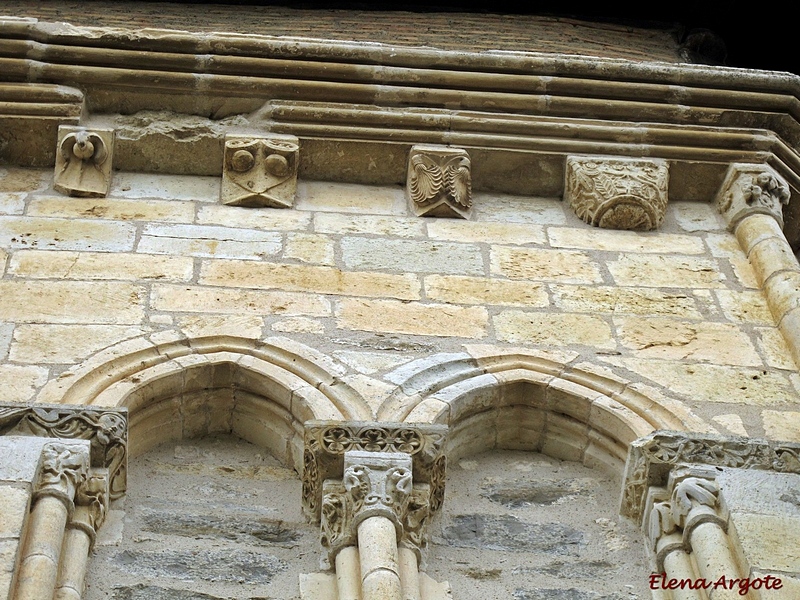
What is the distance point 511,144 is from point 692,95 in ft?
3.12

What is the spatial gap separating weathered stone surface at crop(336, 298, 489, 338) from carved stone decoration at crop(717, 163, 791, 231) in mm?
1536

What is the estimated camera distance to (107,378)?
18.4 feet

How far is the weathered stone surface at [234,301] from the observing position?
6133 millimetres

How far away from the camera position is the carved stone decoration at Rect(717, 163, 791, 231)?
7.12 meters

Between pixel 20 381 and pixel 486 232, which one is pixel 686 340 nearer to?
pixel 486 232

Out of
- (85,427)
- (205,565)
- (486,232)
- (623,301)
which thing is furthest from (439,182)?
(205,565)

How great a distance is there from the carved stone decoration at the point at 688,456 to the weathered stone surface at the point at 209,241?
1.93 metres

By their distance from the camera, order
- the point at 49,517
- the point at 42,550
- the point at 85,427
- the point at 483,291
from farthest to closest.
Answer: the point at 483,291
the point at 85,427
the point at 49,517
the point at 42,550

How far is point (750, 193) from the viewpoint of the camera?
7156 millimetres

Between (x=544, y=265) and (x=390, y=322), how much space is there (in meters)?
0.88

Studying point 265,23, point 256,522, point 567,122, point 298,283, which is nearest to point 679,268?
point 567,122

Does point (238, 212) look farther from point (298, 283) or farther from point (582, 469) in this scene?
point (582, 469)

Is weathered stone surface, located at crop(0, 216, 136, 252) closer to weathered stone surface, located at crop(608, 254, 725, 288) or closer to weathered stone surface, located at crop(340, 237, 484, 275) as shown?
weathered stone surface, located at crop(340, 237, 484, 275)

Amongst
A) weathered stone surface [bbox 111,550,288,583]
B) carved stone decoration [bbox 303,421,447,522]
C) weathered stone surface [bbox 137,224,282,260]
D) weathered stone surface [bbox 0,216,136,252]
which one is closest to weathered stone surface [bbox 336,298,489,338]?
weathered stone surface [bbox 137,224,282,260]
